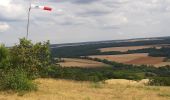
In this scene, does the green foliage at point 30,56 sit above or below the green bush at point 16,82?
above

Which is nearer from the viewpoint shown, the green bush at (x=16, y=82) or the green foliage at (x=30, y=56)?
the green bush at (x=16, y=82)

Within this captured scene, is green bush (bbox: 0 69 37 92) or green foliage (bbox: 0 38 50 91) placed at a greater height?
green foliage (bbox: 0 38 50 91)

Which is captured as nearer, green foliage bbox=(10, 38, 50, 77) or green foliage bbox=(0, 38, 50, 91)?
green foliage bbox=(0, 38, 50, 91)

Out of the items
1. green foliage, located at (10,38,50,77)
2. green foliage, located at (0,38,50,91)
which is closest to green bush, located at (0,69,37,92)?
green foliage, located at (0,38,50,91)

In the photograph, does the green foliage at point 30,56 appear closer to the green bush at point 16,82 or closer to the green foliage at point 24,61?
the green foliage at point 24,61

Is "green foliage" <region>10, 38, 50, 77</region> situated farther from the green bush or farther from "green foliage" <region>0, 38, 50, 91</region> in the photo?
the green bush

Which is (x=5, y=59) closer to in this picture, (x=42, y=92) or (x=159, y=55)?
(x=42, y=92)

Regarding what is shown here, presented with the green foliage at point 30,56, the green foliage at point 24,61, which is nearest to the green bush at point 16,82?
the green foliage at point 24,61

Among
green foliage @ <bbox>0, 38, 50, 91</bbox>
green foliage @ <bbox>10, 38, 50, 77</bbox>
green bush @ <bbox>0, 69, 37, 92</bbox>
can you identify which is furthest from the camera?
green foliage @ <bbox>10, 38, 50, 77</bbox>
